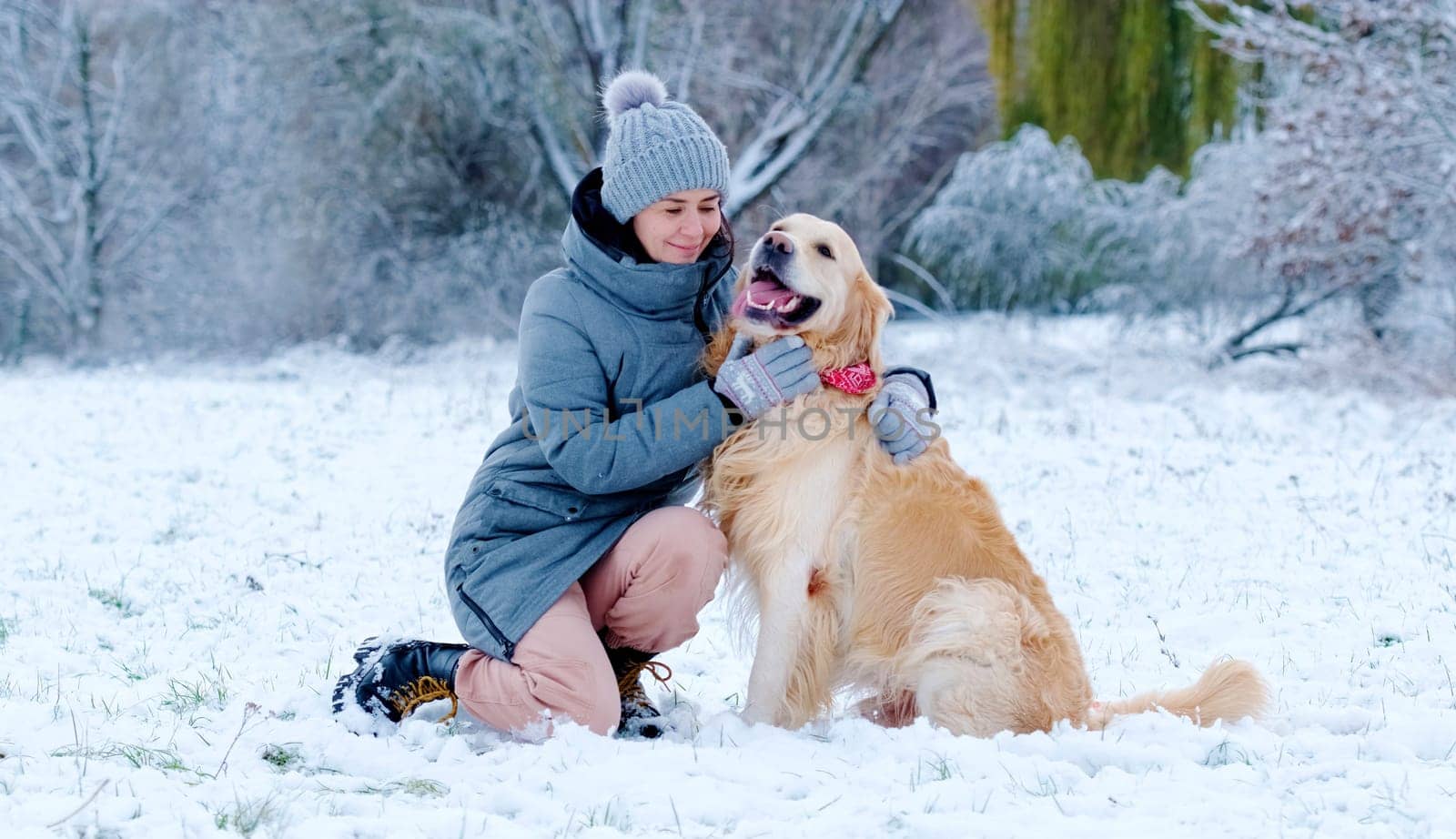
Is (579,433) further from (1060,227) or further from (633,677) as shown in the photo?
(1060,227)

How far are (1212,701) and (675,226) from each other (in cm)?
175

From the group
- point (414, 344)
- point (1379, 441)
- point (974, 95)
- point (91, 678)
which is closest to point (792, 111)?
point (974, 95)

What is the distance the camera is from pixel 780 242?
2822 millimetres

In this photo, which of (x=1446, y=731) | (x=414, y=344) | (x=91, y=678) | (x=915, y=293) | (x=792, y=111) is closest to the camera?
(x=1446, y=731)

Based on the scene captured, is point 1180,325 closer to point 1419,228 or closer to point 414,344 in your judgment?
point 1419,228

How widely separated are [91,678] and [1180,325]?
11.4 meters

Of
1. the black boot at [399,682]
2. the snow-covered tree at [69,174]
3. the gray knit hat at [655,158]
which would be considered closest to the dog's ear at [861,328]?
the gray knit hat at [655,158]

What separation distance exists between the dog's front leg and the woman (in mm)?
193

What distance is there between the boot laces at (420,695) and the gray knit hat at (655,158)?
4.17ft

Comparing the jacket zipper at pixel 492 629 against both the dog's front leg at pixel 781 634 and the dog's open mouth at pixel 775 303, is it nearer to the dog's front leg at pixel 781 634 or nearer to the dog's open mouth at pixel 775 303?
the dog's front leg at pixel 781 634

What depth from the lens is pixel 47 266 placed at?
1416cm

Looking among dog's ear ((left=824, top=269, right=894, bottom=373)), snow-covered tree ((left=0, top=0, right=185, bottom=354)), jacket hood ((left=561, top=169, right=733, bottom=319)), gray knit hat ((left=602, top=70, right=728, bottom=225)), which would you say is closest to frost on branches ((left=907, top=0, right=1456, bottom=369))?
dog's ear ((left=824, top=269, right=894, bottom=373))

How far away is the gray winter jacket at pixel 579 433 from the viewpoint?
2777mm

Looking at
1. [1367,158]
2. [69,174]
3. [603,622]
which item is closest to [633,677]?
[603,622]
